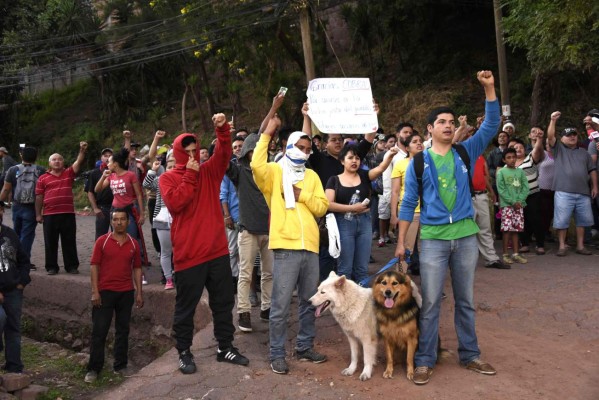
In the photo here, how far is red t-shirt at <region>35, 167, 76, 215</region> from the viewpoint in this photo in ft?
32.0

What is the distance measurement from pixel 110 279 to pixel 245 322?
157 centimetres

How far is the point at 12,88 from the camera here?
27.2m

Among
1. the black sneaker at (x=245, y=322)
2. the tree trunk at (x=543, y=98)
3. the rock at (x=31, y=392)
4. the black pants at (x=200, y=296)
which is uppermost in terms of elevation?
the tree trunk at (x=543, y=98)

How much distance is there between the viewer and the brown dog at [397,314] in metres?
5.12

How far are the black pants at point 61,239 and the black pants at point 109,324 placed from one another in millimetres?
3621

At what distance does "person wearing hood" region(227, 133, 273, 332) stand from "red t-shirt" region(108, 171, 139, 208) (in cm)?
279

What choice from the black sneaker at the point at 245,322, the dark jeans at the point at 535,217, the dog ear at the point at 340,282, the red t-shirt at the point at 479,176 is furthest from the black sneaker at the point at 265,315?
the dark jeans at the point at 535,217

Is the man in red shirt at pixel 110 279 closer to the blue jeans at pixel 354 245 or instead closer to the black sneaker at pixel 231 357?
the black sneaker at pixel 231 357

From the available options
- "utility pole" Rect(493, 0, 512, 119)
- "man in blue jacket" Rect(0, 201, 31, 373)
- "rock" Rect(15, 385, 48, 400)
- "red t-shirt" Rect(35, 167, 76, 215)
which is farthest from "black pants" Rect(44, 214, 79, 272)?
"utility pole" Rect(493, 0, 512, 119)

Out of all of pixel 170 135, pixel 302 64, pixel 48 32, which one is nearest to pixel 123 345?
pixel 302 64

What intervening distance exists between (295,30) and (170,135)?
27.1 feet

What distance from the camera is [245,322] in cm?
654

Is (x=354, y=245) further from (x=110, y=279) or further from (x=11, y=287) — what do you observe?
(x=11, y=287)

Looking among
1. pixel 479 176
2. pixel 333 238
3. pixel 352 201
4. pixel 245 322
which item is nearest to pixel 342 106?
pixel 352 201
